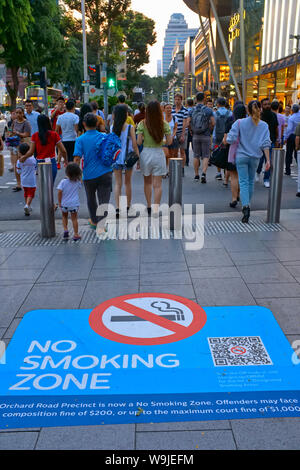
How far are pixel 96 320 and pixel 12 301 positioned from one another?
0.95 m

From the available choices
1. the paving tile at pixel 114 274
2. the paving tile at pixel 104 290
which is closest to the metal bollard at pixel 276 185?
the paving tile at pixel 114 274

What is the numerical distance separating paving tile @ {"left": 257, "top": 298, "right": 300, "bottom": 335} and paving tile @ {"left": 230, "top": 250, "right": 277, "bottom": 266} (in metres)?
1.12

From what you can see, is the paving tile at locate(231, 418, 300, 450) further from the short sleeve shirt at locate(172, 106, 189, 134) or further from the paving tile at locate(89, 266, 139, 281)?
the short sleeve shirt at locate(172, 106, 189, 134)

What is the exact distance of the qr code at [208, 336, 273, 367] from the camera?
128 inches

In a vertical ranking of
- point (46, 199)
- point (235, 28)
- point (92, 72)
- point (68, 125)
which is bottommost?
point (46, 199)

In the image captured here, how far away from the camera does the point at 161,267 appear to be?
528 centimetres

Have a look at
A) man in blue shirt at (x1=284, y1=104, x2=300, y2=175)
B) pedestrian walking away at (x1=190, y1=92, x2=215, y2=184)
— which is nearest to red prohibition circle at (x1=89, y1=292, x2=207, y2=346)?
pedestrian walking away at (x1=190, y1=92, x2=215, y2=184)

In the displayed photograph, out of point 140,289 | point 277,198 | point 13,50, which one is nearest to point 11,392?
point 140,289

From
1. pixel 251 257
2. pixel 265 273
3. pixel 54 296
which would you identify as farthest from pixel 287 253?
pixel 54 296

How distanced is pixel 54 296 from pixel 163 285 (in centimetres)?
109

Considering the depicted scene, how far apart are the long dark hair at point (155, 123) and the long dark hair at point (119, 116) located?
1.20 ft

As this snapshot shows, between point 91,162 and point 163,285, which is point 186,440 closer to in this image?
point 163,285

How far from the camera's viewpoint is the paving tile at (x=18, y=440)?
2453mm
